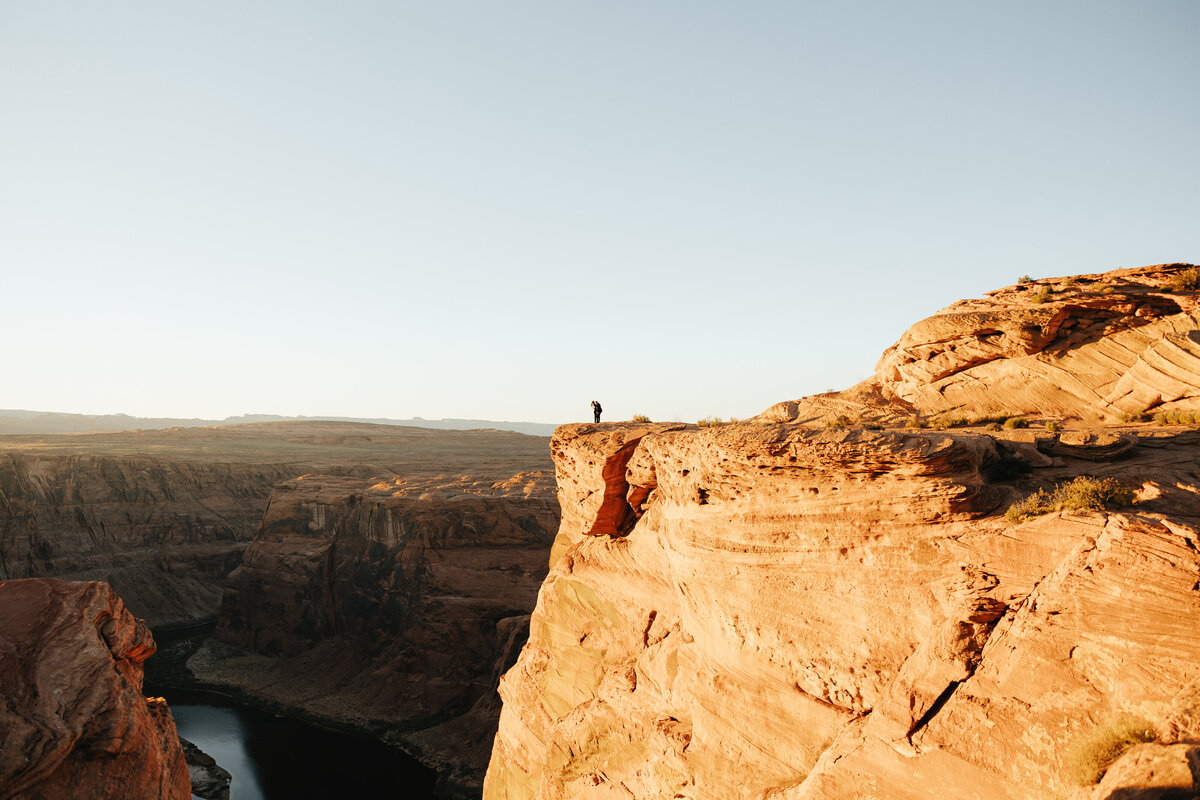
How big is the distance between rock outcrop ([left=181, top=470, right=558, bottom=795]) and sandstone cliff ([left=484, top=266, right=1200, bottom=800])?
18.5m

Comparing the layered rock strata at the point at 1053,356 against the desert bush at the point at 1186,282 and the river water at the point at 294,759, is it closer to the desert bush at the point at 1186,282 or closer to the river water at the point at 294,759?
the desert bush at the point at 1186,282

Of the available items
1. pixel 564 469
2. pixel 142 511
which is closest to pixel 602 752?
pixel 564 469

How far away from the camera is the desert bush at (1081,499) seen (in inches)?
405

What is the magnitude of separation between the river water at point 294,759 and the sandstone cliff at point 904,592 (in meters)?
16.8

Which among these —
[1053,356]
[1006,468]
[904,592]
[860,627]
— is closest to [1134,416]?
[1053,356]

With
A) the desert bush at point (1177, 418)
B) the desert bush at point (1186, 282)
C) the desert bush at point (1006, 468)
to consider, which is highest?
the desert bush at point (1186, 282)

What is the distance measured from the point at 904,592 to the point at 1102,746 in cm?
333

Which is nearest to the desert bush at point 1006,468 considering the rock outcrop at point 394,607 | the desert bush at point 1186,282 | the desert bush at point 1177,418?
the desert bush at point 1177,418

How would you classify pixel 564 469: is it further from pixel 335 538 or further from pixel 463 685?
pixel 335 538

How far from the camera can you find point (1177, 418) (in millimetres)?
13203

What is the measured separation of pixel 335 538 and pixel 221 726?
43.5ft

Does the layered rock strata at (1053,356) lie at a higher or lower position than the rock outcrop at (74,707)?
higher

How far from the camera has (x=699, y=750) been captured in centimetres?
1459

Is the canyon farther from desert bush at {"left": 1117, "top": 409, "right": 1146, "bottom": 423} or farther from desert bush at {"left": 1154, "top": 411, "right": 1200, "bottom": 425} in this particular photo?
desert bush at {"left": 1154, "top": 411, "right": 1200, "bottom": 425}
